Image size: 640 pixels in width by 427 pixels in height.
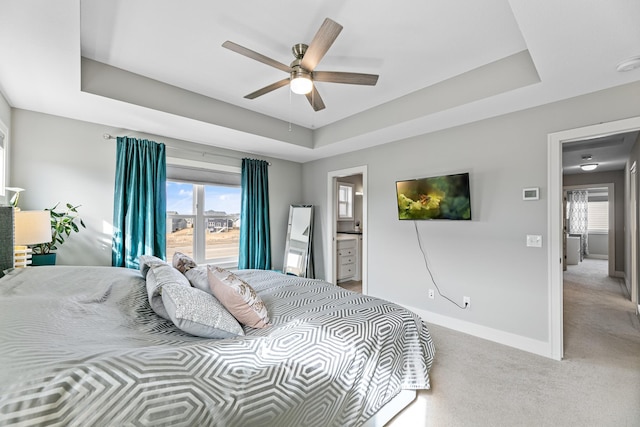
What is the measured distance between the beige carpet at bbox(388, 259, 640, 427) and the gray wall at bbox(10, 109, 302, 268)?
137 inches

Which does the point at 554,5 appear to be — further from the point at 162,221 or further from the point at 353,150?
the point at 162,221

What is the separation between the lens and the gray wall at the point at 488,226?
8.81 feet

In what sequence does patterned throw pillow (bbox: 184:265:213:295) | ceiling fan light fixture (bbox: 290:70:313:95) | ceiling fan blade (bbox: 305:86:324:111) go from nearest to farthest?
patterned throw pillow (bbox: 184:265:213:295) < ceiling fan light fixture (bbox: 290:70:313:95) < ceiling fan blade (bbox: 305:86:324:111)

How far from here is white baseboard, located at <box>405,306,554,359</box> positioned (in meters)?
2.69

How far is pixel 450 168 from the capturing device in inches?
131

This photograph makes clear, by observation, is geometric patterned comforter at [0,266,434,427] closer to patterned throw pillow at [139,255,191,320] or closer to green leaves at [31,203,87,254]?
patterned throw pillow at [139,255,191,320]

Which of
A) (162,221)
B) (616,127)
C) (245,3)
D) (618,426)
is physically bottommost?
(618,426)

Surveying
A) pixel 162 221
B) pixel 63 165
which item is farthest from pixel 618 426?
pixel 63 165

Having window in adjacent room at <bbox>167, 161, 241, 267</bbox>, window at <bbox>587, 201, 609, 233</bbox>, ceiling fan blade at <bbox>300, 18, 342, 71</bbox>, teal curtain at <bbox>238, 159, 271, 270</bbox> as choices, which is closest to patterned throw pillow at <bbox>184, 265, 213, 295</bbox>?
ceiling fan blade at <bbox>300, 18, 342, 71</bbox>

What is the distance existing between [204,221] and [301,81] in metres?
2.89

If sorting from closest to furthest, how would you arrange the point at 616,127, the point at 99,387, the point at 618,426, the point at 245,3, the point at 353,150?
the point at 99,387, the point at 618,426, the point at 245,3, the point at 616,127, the point at 353,150

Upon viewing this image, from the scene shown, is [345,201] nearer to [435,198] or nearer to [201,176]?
[435,198]

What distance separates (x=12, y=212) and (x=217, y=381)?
1.99 m

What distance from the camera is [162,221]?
3.55 meters
